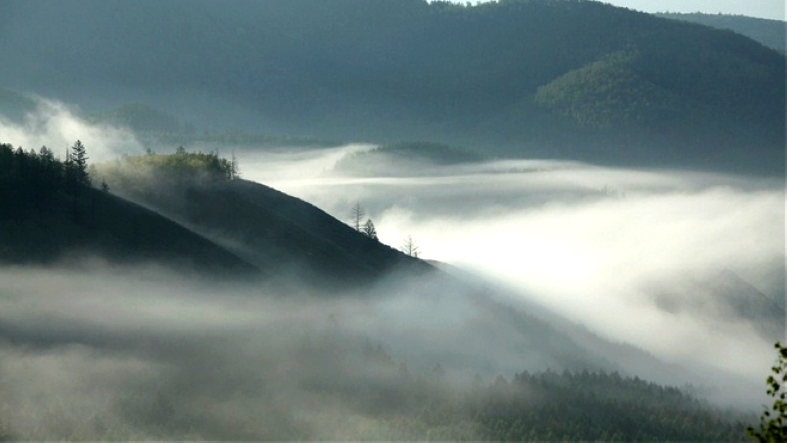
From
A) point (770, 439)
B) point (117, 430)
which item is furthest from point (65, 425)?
point (770, 439)

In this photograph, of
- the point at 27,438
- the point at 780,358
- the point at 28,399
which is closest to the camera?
the point at 780,358

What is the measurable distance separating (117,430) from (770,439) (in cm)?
14327

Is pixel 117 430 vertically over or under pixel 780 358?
under

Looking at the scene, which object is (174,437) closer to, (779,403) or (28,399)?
(28,399)

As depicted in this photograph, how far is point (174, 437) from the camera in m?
200

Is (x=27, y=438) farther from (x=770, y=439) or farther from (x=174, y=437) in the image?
(x=770, y=439)

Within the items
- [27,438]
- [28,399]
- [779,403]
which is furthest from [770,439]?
[28,399]

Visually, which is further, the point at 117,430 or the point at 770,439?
the point at 117,430

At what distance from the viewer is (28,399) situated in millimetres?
199125

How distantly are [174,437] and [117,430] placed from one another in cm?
870

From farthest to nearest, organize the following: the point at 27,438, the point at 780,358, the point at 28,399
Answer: the point at 28,399, the point at 27,438, the point at 780,358

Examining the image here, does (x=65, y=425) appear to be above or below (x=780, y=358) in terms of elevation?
below

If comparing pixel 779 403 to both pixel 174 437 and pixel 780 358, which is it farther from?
pixel 174 437

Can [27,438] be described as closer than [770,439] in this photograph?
No
